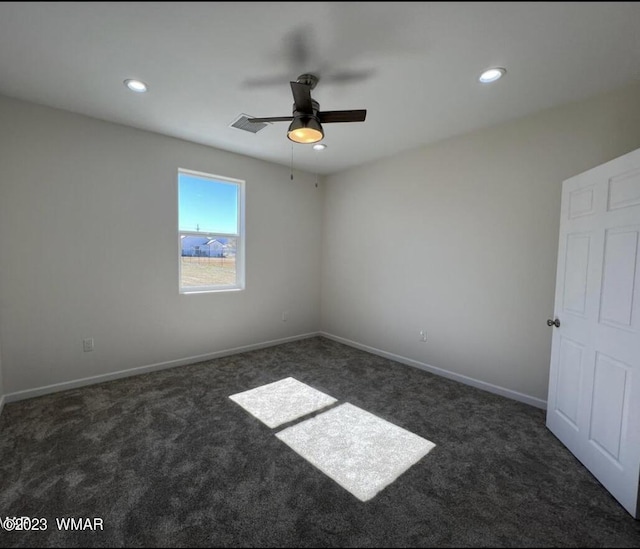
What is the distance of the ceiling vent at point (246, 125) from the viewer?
9.64 feet

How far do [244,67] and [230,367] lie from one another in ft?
10.1

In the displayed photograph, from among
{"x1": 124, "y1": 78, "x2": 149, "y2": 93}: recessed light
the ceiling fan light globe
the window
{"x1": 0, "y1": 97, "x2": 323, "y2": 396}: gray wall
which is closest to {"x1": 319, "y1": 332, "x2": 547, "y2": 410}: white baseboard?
{"x1": 0, "y1": 97, "x2": 323, "y2": 396}: gray wall

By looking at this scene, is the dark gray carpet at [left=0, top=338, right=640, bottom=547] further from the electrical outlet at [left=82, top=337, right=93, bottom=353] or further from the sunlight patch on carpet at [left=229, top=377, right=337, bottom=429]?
the electrical outlet at [left=82, top=337, right=93, bottom=353]

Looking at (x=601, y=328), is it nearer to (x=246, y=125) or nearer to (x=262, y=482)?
(x=262, y=482)

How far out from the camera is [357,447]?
7.11 feet

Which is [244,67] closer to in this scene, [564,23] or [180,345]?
[564,23]

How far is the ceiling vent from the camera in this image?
116 inches

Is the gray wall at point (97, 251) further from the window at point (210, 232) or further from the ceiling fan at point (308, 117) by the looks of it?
the ceiling fan at point (308, 117)

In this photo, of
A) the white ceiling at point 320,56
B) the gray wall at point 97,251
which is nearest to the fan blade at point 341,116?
the white ceiling at point 320,56

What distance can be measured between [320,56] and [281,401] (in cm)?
281

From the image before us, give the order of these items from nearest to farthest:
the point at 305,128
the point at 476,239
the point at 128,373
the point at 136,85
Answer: the point at 305,128, the point at 136,85, the point at 476,239, the point at 128,373

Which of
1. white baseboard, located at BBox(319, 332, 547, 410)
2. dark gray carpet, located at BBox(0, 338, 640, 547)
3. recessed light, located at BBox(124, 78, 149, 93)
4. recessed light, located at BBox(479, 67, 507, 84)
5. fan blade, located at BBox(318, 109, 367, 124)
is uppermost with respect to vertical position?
recessed light, located at BBox(479, 67, 507, 84)

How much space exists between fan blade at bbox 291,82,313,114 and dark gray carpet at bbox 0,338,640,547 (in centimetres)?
241

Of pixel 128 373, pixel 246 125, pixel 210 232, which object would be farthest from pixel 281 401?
pixel 246 125
